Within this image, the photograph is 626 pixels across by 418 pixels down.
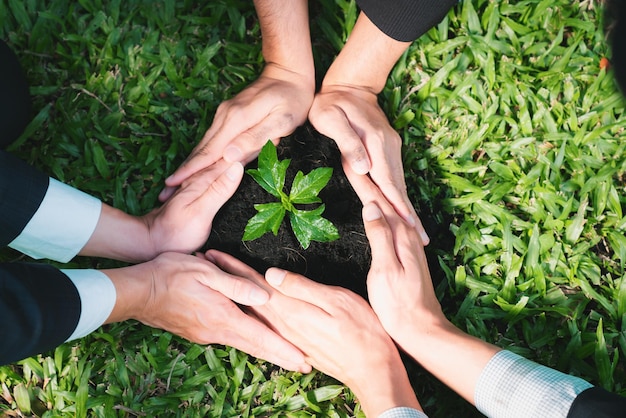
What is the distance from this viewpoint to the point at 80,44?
240 cm

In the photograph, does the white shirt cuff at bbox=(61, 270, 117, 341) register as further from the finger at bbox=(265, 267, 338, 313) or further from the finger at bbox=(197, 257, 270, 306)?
the finger at bbox=(265, 267, 338, 313)

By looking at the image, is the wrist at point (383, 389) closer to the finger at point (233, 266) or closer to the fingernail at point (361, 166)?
the finger at point (233, 266)

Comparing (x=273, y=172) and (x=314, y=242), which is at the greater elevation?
(x=273, y=172)

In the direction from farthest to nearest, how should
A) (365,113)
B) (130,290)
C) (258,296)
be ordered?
(365,113), (258,296), (130,290)

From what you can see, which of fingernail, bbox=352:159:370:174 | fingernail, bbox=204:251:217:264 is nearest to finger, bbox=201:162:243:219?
fingernail, bbox=204:251:217:264

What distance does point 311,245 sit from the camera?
204 cm

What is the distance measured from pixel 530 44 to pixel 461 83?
0.35 m

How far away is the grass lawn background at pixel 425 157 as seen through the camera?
6.66 feet

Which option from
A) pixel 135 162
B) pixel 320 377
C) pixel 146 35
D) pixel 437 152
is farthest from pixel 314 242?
pixel 146 35

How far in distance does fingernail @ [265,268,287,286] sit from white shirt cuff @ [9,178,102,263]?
581mm

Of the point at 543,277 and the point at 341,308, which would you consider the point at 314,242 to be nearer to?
the point at 341,308

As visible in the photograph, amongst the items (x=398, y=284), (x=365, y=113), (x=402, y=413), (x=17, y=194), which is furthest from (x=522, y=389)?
(x=17, y=194)

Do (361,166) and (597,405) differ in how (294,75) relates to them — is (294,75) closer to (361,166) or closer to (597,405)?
(361,166)

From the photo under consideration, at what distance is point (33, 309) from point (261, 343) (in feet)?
2.35
